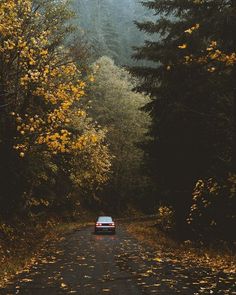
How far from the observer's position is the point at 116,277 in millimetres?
12891

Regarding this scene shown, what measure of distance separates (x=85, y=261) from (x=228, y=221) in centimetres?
635

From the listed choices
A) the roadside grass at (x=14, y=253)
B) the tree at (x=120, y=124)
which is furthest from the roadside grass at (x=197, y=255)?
the tree at (x=120, y=124)

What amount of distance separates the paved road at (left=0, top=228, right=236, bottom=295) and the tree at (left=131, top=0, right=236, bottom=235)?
4430 mm

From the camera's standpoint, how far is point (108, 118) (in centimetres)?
5941

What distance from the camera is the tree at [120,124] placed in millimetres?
58312

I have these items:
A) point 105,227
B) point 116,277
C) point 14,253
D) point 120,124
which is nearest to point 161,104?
point 14,253

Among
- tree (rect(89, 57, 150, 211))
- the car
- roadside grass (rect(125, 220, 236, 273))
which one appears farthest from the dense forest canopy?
roadside grass (rect(125, 220, 236, 273))

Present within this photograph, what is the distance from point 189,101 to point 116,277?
32.3 ft

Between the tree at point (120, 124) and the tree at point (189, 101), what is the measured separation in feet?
110

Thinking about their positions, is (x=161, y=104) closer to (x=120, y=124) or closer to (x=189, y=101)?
(x=189, y=101)

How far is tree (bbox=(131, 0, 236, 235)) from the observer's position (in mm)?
16234

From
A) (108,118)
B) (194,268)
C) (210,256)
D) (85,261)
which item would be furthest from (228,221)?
(108,118)

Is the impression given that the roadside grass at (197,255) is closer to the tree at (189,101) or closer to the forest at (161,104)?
the forest at (161,104)

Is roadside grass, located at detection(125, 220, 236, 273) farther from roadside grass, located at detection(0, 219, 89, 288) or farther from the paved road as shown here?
roadside grass, located at detection(0, 219, 89, 288)
